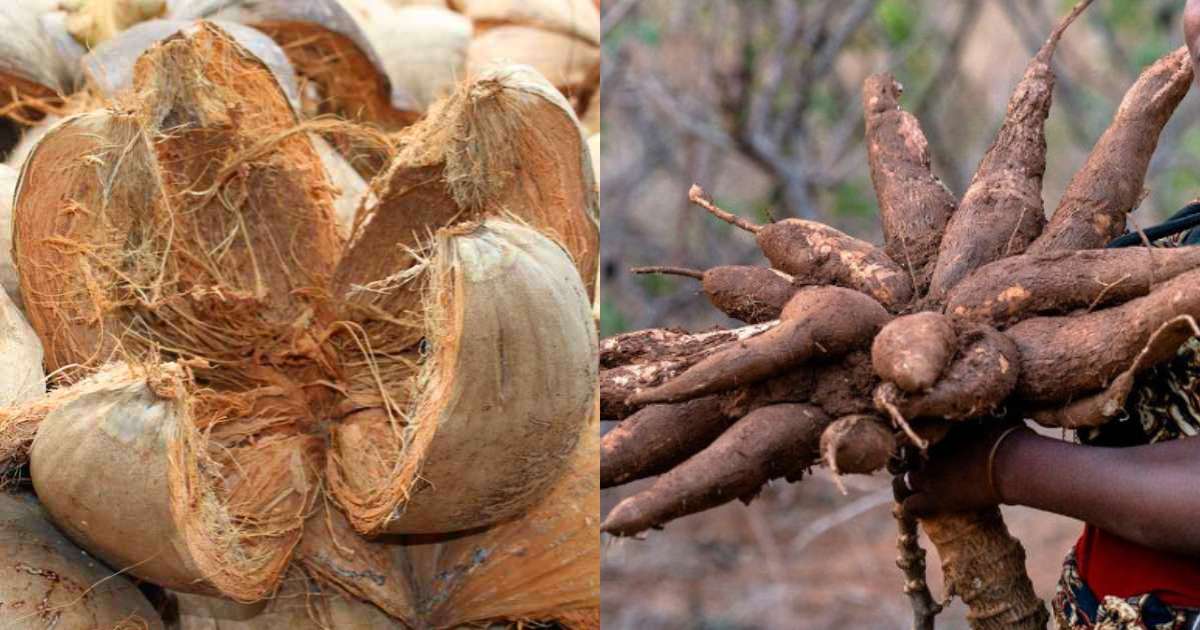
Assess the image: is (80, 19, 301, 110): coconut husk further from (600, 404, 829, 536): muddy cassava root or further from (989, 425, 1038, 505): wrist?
(989, 425, 1038, 505): wrist

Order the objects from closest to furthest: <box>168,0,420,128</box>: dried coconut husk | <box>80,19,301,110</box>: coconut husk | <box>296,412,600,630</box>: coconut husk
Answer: <box>296,412,600,630</box>: coconut husk, <box>80,19,301,110</box>: coconut husk, <box>168,0,420,128</box>: dried coconut husk

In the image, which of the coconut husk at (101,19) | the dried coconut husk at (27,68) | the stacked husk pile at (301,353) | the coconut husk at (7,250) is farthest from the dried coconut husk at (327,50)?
the coconut husk at (7,250)

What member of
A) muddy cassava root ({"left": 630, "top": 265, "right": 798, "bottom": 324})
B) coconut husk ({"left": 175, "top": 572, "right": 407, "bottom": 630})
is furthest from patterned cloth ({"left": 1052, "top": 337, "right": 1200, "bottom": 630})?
coconut husk ({"left": 175, "top": 572, "right": 407, "bottom": 630})

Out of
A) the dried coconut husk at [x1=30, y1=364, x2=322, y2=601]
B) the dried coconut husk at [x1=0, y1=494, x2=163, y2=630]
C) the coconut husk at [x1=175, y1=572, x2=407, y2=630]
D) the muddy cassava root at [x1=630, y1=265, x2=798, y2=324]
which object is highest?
the muddy cassava root at [x1=630, y1=265, x2=798, y2=324]

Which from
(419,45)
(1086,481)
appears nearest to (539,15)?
(419,45)

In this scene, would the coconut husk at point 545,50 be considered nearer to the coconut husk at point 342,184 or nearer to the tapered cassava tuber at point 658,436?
the coconut husk at point 342,184

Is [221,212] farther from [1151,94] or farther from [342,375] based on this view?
[1151,94]

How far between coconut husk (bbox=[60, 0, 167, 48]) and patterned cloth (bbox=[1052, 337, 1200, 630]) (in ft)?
3.90

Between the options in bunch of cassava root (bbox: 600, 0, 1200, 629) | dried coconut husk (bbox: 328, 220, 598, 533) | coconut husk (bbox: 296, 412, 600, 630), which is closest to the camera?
dried coconut husk (bbox: 328, 220, 598, 533)

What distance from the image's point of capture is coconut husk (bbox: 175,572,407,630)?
3.64ft

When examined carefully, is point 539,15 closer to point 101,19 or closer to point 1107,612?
point 101,19

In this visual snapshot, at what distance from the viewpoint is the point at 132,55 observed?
1.41 meters

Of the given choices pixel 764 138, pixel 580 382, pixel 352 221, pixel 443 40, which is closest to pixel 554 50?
pixel 443 40

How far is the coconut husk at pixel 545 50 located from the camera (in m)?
1.98
